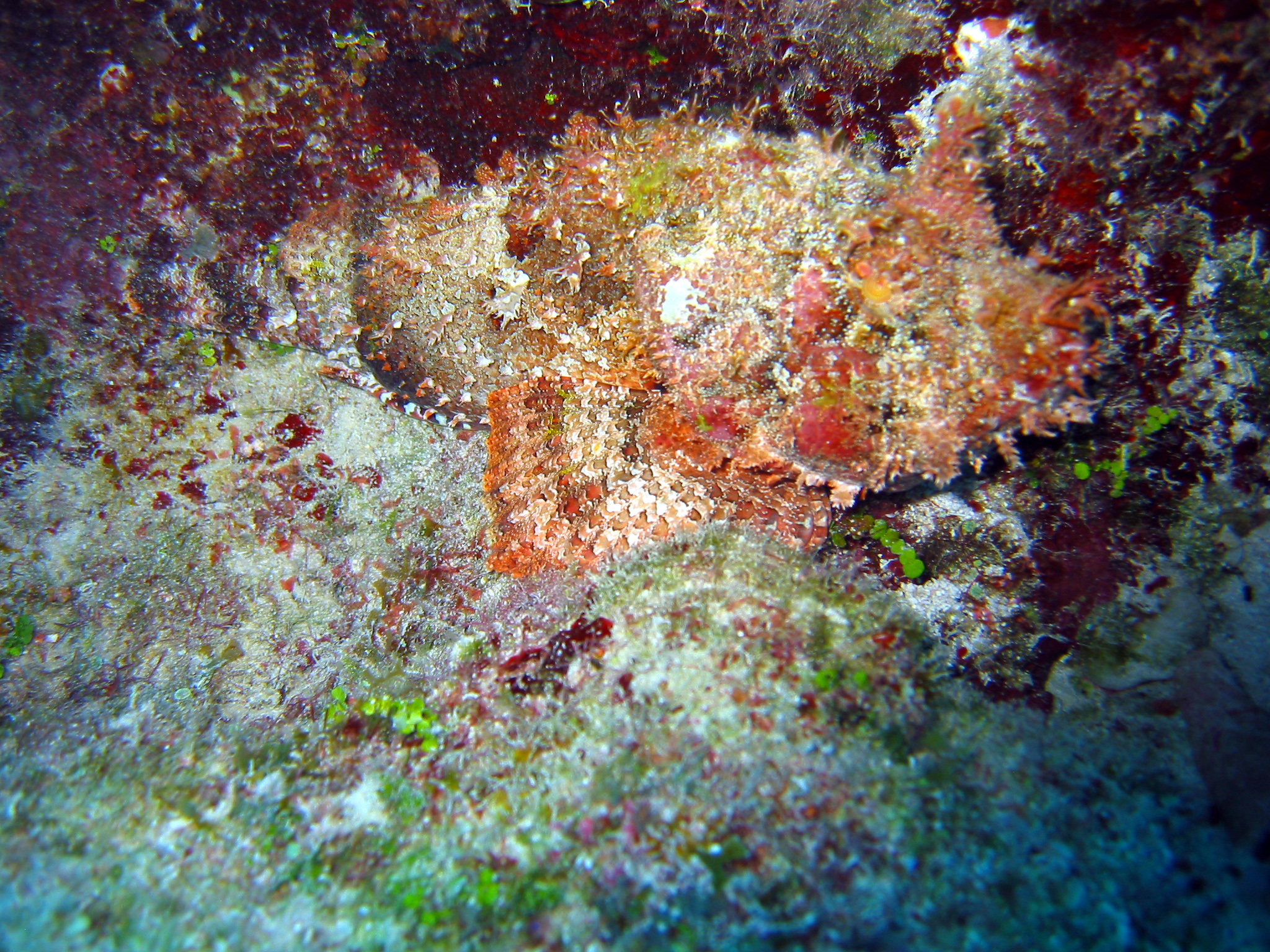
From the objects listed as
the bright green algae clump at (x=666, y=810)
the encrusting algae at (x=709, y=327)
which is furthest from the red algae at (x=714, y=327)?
the bright green algae clump at (x=666, y=810)

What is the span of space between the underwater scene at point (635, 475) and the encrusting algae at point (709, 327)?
0.07 feet

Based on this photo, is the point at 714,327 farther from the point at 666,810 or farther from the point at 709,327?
the point at 666,810

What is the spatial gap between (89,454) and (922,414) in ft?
16.1

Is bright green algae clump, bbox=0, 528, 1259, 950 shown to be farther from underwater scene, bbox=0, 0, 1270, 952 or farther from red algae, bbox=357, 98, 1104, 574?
red algae, bbox=357, 98, 1104, 574

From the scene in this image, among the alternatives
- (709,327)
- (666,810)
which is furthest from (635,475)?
(666,810)

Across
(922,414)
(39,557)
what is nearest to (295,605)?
(39,557)

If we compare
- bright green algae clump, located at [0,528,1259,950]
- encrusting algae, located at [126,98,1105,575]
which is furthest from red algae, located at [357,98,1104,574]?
bright green algae clump, located at [0,528,1259,950]

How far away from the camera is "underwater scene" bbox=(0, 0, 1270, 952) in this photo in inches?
84.0

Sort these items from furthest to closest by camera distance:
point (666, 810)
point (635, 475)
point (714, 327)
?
point (635, 475)
point (714, 327)
point (666, 810)

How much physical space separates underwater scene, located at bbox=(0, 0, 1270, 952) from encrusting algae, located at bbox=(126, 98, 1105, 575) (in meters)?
0.02

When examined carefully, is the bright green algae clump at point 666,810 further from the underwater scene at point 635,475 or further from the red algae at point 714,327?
the red algae at point 714,327

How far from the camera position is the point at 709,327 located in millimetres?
2545

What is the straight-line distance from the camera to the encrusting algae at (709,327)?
85.9 inches

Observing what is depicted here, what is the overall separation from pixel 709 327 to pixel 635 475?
0.85 m
